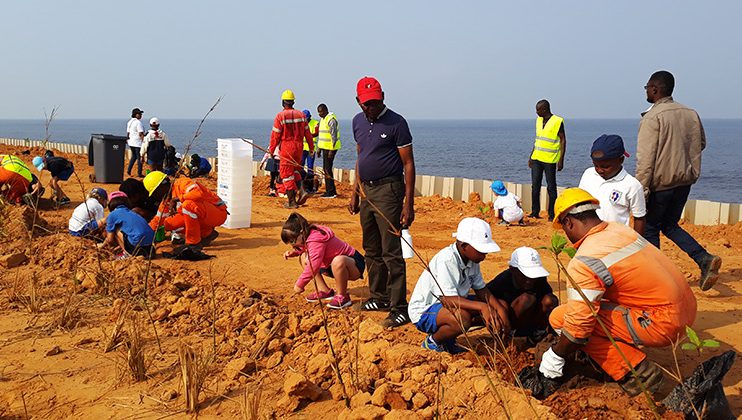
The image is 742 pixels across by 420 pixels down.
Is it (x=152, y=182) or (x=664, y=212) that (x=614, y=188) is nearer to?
(x=664, y=212)

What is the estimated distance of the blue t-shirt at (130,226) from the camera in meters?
7.30

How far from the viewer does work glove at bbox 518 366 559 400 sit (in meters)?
3.90

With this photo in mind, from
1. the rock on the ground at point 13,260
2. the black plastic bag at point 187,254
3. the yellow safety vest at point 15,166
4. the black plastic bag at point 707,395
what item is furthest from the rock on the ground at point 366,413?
the yellow safety vest at point 15,166

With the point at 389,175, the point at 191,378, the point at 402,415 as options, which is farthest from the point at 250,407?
the point at 389,175

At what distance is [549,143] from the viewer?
1036cm

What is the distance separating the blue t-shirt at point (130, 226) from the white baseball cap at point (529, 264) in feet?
13.8

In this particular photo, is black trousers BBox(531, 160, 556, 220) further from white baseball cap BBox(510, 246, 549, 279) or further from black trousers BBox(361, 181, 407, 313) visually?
white baseball cap BBox(510, 246, 549, 279)

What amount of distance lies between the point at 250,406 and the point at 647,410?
201cm

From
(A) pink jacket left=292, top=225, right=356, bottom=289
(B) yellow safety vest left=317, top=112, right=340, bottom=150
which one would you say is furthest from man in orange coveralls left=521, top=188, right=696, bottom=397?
(B) yellow safety vest left=317, top=112, right=340, bottom=150

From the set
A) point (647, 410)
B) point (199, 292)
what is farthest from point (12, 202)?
point (647, 410)

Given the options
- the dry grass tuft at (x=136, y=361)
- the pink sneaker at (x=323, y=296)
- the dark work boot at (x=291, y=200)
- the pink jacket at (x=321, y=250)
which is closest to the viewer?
the dry grass tuft at (x=136, y=361)

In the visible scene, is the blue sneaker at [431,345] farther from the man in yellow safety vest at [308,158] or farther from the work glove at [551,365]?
the man in yellow safety vest at [308,158]

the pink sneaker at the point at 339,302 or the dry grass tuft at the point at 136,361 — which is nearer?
the dry grass tuft at the point at 136,361

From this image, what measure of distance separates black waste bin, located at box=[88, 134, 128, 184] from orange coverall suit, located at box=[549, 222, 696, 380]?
12.7 meters
